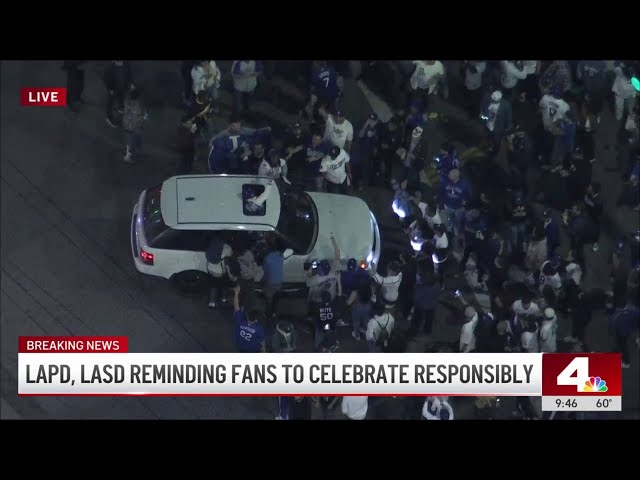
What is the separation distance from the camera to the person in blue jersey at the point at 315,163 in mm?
24141

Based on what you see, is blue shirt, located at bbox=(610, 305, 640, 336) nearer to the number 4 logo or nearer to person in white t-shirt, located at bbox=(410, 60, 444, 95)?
the number 4 logo

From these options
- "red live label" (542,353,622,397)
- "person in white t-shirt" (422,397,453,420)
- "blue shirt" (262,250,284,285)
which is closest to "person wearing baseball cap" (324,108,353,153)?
"blue shirt" (262,250,284,285)

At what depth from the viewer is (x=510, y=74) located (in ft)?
82.4

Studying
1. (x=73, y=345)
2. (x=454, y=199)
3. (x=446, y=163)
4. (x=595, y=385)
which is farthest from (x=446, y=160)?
(x=73, y=345)

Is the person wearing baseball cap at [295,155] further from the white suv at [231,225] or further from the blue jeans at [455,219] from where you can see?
the blue jeans at [455,219]

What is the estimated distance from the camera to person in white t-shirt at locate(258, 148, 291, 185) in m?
23.8

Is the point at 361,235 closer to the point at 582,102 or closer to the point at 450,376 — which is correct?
the point at 450,376

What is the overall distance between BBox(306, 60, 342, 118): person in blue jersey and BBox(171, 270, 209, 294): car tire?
310cm

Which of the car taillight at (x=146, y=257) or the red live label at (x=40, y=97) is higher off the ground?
the red live label at (x=40, y=97)

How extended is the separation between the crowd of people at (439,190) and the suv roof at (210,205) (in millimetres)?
304

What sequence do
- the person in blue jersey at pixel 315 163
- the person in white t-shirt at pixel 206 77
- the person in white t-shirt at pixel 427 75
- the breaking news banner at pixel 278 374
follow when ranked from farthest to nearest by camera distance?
1. the person in white t-shirt at pixel 427 75
2. the person in white t-shirt at pixel 206 77
3. the person in blue jersey at pixel 315 163
4. the breaking news banner at pixel 278 374

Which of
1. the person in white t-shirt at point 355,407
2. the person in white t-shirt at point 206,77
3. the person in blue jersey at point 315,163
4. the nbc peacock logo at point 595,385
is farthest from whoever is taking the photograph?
the person in white t-shirt at point 206,77

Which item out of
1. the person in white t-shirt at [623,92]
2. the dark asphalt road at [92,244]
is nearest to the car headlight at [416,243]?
the dark asphalt road at [92,244]

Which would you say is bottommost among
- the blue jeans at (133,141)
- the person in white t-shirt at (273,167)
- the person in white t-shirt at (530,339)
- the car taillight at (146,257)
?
the person in white t-shirt at (530,339)
